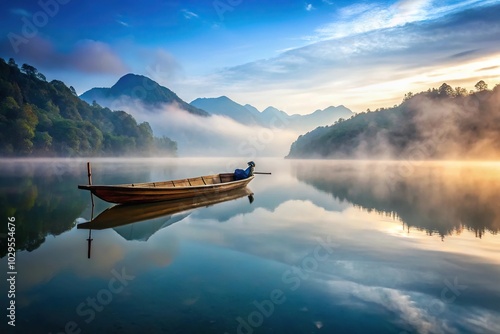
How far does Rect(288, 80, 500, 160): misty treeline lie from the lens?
14535 cm

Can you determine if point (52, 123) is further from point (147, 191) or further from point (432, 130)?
point (432, 130)

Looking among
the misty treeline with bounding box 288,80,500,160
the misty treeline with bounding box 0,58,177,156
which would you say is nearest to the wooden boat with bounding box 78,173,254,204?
the misty treeline with bounding box 0,58,177,156

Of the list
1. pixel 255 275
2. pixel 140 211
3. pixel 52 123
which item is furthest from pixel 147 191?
pixel 52 123

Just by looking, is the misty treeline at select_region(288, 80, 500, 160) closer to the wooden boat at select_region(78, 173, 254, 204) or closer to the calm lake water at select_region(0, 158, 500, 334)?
the wooden boat at select_region(78, 173, 254, 204)

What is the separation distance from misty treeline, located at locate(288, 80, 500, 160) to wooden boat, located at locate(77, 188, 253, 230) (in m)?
156

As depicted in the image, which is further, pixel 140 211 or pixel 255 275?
pixel 140 211

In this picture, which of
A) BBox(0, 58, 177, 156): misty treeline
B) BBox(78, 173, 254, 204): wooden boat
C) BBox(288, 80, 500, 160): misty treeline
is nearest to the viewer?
BBox(78, 173, 254, 204): wooden boat

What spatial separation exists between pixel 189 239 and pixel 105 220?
5.81 metres

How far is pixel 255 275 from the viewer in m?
8.58

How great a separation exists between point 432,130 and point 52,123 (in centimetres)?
17308

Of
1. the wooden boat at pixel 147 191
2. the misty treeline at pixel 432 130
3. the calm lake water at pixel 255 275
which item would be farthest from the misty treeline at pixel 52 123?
the misty treeline at pixel 432 130

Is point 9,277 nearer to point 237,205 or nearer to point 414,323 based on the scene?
point 414,323

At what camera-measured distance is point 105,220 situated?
15.4 metres

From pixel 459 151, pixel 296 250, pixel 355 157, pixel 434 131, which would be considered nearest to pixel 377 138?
pixel 355 157
